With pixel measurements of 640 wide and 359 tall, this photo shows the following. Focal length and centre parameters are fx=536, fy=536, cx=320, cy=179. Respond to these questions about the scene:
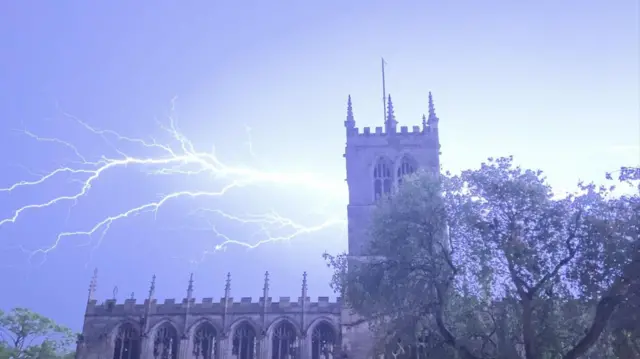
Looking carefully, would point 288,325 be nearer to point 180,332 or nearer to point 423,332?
point 180,332

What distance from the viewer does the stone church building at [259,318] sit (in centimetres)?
3697

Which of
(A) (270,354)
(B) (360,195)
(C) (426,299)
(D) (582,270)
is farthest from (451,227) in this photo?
(A) (270,354)

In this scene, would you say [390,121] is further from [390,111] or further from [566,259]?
[566,259]

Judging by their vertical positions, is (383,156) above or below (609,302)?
above

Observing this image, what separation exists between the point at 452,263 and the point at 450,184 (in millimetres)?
2860

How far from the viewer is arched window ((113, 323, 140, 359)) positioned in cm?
3803

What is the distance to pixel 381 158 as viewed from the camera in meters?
37.7

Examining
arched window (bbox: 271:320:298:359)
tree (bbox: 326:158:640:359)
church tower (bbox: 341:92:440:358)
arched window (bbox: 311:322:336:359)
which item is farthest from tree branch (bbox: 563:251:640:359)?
arched window (bbox: 271:320:298:359)

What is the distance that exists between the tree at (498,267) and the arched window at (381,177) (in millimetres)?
15109

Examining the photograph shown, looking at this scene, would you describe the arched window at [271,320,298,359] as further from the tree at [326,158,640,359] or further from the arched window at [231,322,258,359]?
the tree at [326,158,640,359]

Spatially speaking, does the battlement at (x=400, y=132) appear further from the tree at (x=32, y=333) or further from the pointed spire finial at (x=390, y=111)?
the tree at (x=32, y=333)

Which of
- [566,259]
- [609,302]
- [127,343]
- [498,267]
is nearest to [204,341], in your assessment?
[127,343]

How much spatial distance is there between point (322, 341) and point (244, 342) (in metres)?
5.53

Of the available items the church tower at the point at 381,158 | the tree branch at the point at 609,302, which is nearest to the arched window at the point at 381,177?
the church tower at the point at 381,158
